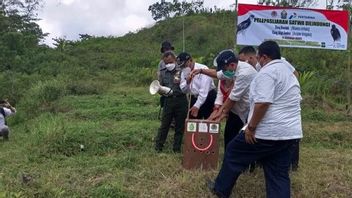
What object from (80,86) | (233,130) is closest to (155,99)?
(80,86)

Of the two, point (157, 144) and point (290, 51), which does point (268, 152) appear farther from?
point (290, 51)

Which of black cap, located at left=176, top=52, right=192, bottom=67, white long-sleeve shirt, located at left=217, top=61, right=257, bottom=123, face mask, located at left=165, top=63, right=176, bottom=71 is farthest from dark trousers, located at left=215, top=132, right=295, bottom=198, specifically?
face mask, located at left=165, top=63, right=176, bottom=71

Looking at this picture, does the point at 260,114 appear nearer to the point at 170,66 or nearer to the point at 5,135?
the point at 170,66

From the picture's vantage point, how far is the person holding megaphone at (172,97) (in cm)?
594

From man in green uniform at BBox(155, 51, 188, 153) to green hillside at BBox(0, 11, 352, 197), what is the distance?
33 centimetres

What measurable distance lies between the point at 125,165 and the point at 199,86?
4.24ft

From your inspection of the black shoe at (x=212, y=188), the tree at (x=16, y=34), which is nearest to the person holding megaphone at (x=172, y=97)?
the black shoe at (x=212, y=188)

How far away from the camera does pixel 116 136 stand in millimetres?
6785

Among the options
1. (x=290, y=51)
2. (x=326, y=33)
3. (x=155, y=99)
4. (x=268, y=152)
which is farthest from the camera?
(x=290, y=51)

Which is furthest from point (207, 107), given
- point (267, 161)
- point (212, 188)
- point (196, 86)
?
point (267, 161)

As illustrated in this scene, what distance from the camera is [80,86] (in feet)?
44.0

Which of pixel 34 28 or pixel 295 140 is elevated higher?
pixel 34 28

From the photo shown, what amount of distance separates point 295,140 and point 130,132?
319 centimetres

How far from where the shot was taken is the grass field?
4.82 meters
